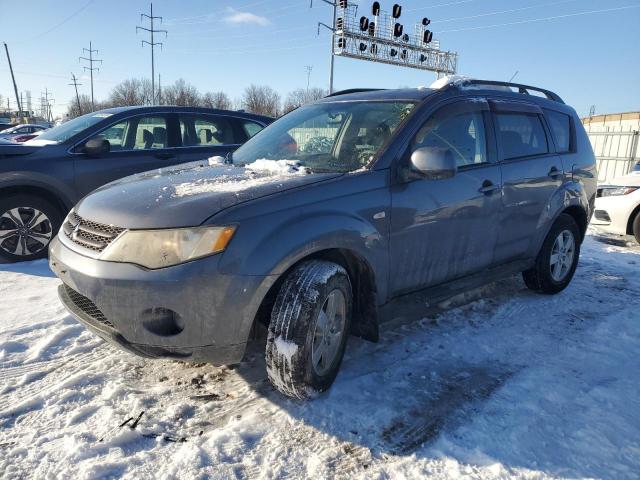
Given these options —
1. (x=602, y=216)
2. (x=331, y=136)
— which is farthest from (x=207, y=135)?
(x=602, y=216)

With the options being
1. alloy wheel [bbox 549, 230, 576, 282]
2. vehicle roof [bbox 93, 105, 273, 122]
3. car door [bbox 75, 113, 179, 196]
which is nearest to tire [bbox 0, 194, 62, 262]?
car door [bbox 75, 113, 179, 196]

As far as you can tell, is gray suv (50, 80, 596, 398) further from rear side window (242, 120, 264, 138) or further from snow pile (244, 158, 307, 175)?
rear side window (242, 120, 264, 138)

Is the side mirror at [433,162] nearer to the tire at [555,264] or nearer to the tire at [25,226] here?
the tire at [555,264]

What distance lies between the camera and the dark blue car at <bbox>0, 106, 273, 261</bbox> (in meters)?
5.36

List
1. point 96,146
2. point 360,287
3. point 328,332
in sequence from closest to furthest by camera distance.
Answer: point 328,332, point 360,287, point 96,146

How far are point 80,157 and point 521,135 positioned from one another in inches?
180

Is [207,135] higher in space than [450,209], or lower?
higher

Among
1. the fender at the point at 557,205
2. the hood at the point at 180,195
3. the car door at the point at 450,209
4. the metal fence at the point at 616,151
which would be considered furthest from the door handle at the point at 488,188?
the metal fence at the point at 616,151

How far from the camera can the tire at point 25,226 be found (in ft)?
17.5

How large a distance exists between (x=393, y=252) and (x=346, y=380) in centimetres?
Result: 84

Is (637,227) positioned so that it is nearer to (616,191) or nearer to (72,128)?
(616,191)

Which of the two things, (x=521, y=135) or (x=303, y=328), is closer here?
(x=303, y=328)

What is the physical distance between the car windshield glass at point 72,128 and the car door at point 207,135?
0.93 m

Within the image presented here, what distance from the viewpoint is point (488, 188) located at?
12.5 ft
